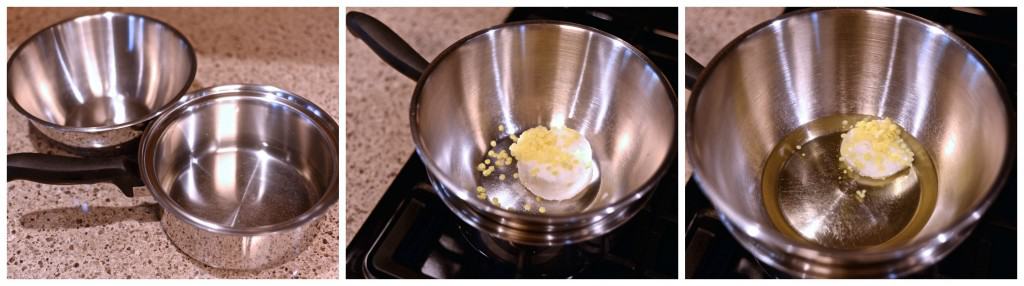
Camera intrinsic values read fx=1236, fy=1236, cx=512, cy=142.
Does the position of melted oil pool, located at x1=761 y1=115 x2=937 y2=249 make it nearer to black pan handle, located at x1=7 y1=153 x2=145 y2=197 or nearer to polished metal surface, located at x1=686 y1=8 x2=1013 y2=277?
polished metal surface, located at x1=686 y1=8 x2=1013 y2=277

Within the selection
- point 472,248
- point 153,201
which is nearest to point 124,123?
point 153,201

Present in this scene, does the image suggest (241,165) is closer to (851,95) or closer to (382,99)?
(382,99)

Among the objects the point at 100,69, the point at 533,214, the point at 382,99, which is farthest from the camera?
the point at 100,69

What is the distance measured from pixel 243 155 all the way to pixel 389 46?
267mm

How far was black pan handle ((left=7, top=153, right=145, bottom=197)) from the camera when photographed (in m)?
1.21

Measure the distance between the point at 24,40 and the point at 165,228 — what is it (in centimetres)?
41

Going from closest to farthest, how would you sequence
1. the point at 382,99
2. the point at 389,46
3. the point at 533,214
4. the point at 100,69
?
the point at 533,214 < the point at 389,46 < the point at 382,99 < the point at 100,69

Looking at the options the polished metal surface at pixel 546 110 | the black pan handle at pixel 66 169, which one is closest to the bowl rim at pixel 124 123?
the black pan handle at pixel 66 169

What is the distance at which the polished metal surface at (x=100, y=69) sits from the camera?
4.98ft

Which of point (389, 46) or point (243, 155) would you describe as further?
point (243, 155)

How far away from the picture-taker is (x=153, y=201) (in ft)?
4.46

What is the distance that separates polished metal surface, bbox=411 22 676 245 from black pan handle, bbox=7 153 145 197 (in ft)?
1.02

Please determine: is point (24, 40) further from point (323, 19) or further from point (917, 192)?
point (917, 192)
